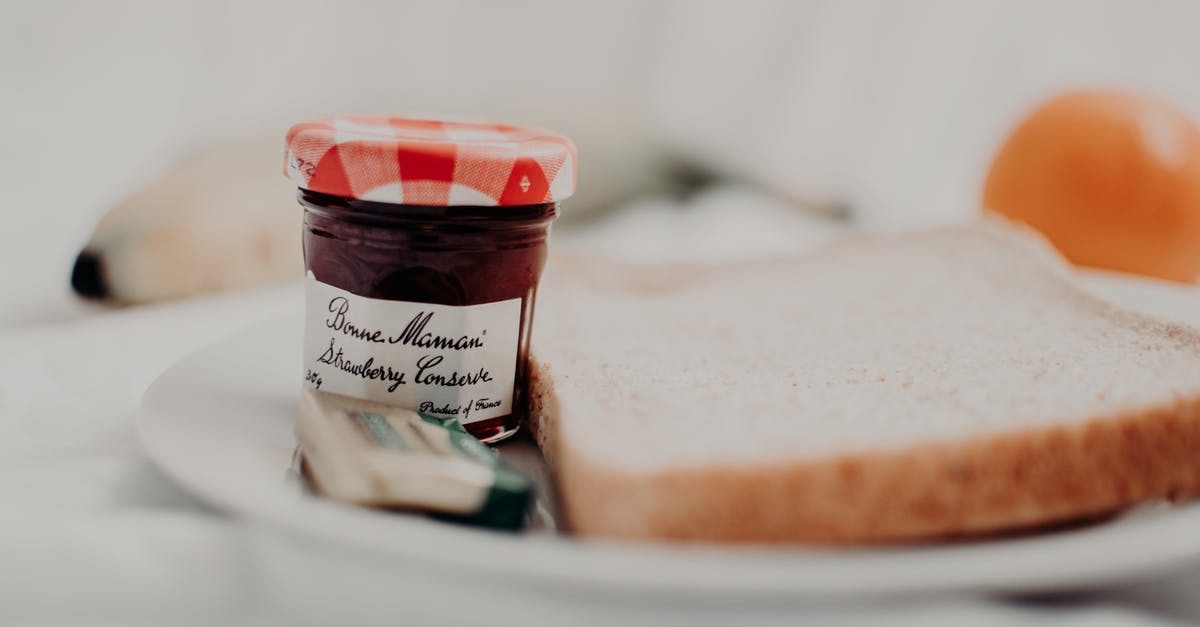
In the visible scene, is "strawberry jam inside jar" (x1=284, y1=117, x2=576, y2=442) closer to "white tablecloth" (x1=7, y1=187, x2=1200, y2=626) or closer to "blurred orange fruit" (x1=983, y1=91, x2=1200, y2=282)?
"white tablecloth" (x1=7, y1=187, x2=1200, y2=626)

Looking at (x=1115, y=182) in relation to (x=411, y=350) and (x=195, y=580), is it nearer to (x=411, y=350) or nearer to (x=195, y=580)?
(x=411, y=350)

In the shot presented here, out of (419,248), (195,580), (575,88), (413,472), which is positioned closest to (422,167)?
(419,248)

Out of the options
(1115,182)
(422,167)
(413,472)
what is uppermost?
(422,167)

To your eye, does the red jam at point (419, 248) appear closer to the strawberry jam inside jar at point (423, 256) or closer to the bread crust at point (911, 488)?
the strawberry jam inside jar at point (423, 256)

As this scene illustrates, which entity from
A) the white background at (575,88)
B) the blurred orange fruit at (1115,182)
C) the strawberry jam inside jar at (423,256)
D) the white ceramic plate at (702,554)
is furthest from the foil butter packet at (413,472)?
the blurred orange fruit at (1115,182)

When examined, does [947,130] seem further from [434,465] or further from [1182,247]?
[434,465]

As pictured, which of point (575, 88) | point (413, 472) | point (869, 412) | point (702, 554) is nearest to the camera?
point (702, 554)

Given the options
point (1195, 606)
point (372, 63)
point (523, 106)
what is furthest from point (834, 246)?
point (372, 63)
